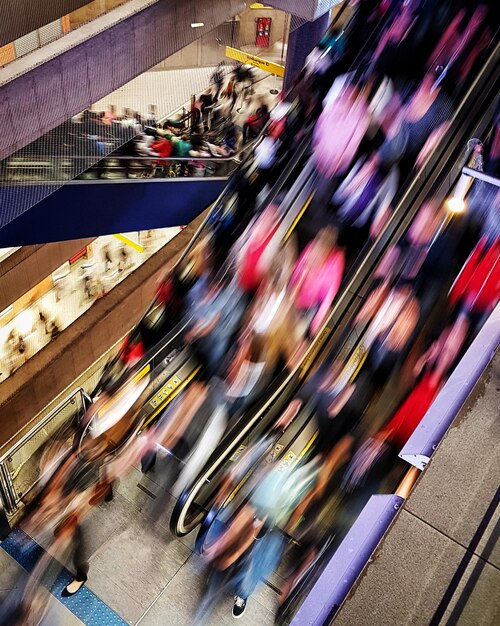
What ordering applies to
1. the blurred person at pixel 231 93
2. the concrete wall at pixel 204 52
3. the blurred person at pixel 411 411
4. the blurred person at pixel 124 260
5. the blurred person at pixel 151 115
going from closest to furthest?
the blurred person at pixel 411 411
the blurred person at pixel 151 115
the concrete wall at pixel 204 52
the blurred person at pixel 231 93
the blurred person at pixel 124 260

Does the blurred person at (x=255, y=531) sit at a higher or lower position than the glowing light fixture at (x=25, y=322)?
higher

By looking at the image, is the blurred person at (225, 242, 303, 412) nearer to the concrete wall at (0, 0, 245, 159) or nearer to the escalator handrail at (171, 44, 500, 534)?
the escalator handrail at (171, 44, 500, 534)

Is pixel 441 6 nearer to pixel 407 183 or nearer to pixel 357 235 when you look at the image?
pixel 407 183

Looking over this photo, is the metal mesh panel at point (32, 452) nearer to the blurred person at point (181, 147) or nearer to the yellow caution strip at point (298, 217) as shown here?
the yellow caution strip at point (298, 217)

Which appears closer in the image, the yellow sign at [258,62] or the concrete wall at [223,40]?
the concrete wall at [223,40]

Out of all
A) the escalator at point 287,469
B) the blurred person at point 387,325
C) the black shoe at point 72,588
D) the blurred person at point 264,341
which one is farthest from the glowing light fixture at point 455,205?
the black shoe at point 72,588

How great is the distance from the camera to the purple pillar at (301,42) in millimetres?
9867

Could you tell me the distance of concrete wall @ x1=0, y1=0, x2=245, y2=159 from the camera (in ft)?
22.7

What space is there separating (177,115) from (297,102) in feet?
5.96

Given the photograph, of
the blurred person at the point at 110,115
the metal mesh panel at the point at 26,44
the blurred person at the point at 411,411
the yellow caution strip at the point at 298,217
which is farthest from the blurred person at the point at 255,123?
the blurred person at the point at 411,411

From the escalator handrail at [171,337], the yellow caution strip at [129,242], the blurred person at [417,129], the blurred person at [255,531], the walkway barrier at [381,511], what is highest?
the walkway barrier at [381,511]

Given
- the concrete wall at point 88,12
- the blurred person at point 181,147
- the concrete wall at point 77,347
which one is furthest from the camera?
the concrete wall at point 77,347

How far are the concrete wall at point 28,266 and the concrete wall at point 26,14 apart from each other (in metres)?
3.32

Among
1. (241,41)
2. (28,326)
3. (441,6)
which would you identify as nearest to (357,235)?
(441,6)
